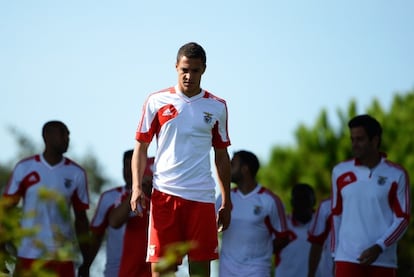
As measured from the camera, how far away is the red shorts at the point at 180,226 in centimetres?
877

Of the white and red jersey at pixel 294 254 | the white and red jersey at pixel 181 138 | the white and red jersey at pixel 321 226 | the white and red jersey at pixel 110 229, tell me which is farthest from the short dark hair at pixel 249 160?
the white and red jersey at pixel 181 138

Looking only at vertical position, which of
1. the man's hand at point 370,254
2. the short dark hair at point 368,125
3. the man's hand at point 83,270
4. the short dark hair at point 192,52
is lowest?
the man's hand at point 83,270

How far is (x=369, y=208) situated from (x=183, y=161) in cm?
340

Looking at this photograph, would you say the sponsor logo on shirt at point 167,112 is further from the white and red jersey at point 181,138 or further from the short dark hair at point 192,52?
the short dark hair at point 192,52

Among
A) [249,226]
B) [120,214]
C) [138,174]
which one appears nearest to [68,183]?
[120,214]

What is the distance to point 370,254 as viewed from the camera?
37.5 feet

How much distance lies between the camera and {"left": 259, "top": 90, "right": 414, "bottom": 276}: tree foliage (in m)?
40.3

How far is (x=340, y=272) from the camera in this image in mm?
11750

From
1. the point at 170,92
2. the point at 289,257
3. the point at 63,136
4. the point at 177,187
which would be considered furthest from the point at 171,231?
the point at 289,257

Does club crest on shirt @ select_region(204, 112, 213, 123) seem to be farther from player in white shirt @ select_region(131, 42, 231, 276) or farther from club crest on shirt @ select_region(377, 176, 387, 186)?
club crest on shirt @ select_region(377, 176, 387, 186)

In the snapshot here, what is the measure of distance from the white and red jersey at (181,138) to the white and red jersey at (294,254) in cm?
668

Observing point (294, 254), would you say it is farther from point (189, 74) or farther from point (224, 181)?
point (189, 74)

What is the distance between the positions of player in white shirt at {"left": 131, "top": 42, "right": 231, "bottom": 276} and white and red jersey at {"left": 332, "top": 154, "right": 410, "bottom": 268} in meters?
3.11

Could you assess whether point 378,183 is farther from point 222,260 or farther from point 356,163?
point 222,260
